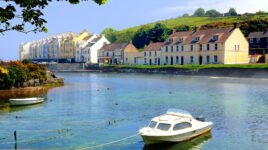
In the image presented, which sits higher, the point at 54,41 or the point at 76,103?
the point at 54,41

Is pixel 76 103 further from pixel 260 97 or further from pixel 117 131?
pixel 260 97

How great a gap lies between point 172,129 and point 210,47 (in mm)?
74456

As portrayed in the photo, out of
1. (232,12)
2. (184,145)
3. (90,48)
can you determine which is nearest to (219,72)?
(184,145)

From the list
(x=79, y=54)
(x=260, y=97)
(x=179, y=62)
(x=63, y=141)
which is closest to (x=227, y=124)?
(x=63, y=141)

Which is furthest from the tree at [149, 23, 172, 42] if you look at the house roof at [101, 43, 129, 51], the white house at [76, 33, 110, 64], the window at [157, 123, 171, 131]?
the window at [157, 123, 171, 131]

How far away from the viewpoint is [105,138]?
73.7 feet

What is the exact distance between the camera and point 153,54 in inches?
4520

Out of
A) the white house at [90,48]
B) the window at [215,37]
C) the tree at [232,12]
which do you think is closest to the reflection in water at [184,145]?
the window at [215,37]

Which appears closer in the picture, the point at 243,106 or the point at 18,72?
the point at 243,106

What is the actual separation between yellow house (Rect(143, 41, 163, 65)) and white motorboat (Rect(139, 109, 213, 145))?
296 ft

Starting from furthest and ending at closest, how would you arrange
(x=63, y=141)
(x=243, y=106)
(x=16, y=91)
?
(x=16, y=91) → (x=243, y=106) → (x=63, y=141)

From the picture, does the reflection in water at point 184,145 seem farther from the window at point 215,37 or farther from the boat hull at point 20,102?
the window at point 215,37

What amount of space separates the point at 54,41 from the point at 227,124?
6882 inches

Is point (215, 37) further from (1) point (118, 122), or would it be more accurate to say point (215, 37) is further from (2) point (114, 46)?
(1) point (118, 122)
